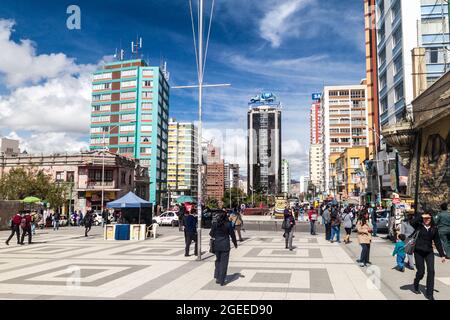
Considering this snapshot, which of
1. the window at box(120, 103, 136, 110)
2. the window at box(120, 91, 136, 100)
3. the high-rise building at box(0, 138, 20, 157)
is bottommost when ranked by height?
the high-rise building at box(0, 138, 20, 157)

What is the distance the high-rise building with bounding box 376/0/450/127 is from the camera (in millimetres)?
35062

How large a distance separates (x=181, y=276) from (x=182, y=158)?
139 meters

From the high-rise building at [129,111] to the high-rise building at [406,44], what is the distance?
5780 centimetres

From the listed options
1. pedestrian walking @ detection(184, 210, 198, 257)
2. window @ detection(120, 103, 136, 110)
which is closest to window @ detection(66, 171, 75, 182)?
window @ detection(120, 103, 136, 110)

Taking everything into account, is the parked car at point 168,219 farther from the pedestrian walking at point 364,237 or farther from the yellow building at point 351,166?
the yellow building at point 351,166

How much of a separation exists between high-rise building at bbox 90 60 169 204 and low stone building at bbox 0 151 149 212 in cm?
3185

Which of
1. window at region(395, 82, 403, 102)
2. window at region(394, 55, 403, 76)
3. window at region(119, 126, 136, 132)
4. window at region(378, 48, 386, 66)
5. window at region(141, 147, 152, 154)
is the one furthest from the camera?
window at region(141, 147, 152, 154)

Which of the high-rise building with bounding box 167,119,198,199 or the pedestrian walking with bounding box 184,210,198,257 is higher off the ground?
the high-rise building with bounding box 167,119,198,199

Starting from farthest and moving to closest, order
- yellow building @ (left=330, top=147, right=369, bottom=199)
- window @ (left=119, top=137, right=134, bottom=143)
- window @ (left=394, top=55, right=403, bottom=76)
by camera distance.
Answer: window @ (left=119, top=137, right=134, bottom=143) → yellow building @ (left=330, top=147, right=369, bottom=199) → window @ (left=394, top=55, right=403, bottom=76)

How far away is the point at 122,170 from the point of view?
58.5m

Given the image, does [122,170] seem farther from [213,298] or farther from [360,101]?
[360,101]

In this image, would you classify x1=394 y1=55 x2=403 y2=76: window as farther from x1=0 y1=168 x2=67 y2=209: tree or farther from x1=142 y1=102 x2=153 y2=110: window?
x1=142 y1=102 x2=153 y2=110: window
